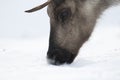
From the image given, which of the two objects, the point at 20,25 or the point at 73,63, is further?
the point at 20,25

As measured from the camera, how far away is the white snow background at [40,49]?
5.79 meters

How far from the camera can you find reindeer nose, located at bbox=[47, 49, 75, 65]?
6523mm

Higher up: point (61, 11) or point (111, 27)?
point (61, 11)

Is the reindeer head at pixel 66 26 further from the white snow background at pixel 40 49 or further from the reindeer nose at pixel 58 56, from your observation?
the white snow background at pixel 40 49

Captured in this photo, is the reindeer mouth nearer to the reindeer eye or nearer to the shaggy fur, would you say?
the shaggy fur

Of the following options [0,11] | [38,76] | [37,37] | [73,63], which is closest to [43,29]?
[37,37]

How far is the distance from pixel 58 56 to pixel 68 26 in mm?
501

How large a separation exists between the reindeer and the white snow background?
21 cm

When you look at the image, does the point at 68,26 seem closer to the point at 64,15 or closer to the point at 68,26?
the point at 68,26

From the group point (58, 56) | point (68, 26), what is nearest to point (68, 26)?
point (68, 26)

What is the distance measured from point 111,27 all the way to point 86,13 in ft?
21.9

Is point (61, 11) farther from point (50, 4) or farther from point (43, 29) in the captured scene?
point (43, 29)

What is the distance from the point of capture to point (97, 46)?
11141mm

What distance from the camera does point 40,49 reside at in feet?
33.7
